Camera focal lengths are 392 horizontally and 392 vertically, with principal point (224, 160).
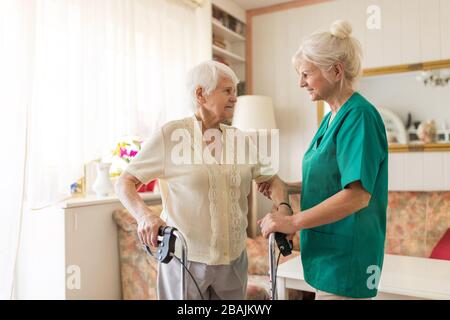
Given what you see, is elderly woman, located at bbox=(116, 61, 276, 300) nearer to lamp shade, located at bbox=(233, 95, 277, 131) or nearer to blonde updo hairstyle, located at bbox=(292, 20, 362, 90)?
blonde updo hairstyle, located at bbox=(292, 20, 362, 90)

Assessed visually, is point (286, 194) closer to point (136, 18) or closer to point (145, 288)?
point (145, 288)

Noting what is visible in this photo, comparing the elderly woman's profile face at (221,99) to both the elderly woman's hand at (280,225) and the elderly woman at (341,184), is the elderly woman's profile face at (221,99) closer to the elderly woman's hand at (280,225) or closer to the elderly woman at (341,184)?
the elderly woman at (341,184)

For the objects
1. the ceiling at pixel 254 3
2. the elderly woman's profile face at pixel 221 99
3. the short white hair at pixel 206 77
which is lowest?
the elderly woman's profile face at pixel 221 99

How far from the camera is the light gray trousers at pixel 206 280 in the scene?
44.2 inches

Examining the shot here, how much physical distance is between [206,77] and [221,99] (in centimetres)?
8

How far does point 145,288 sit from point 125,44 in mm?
1450

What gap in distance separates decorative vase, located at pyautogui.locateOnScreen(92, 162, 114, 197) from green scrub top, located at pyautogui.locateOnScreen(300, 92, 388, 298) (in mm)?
1442

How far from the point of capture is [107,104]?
2.30 m

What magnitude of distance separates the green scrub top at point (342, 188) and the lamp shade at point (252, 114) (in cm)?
213

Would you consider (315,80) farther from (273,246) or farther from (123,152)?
(123,152)

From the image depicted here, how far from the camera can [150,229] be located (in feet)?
3.00

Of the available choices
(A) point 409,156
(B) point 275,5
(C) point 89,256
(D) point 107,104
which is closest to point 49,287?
(C) point 89,256

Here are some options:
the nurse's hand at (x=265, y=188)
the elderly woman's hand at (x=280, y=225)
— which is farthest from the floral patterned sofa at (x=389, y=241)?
the elderly woman's hand at (x=280, y=225)

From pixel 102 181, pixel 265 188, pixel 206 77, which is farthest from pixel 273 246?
pixel 102 181
